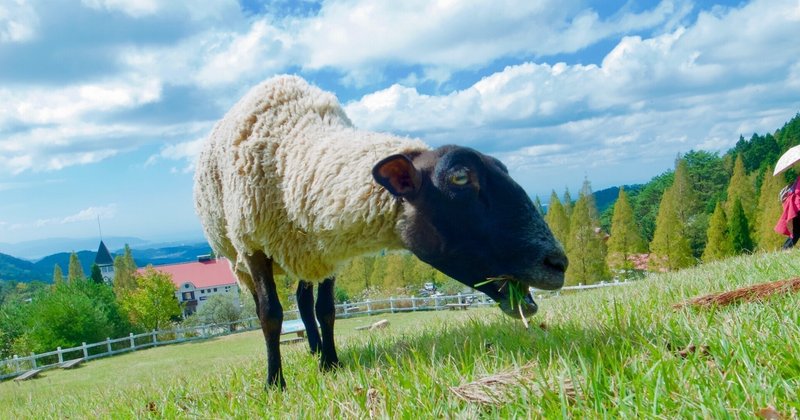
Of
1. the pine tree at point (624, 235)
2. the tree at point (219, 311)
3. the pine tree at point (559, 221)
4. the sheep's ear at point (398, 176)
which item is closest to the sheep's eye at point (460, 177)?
the sheep's ear at point (398, 176)

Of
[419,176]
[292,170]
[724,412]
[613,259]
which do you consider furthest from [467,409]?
[613,259]

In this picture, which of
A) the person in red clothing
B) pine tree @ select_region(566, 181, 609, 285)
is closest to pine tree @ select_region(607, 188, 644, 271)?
pine tree @ select_region(566, 181, 609, 285)

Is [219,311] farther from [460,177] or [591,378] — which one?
[591,378]

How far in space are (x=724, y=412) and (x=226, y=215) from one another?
4.12 metres

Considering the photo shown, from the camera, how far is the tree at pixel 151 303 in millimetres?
55875

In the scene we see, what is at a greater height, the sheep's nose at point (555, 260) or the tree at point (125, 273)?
the tree at point (125, 273)

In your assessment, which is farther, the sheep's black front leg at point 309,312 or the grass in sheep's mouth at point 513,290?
the sheep's black front leg at point 309,312

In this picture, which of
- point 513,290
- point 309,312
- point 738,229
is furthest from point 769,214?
point 513,290

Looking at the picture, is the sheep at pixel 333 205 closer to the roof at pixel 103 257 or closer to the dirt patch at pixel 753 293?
the dirt patch at pixel 753 293

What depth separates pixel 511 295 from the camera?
3.36 metres

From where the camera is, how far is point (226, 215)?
188 inches

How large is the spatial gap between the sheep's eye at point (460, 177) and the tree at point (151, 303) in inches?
2321

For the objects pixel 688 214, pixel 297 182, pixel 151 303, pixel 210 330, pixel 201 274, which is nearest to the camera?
pixel 297 182

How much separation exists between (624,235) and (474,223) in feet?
143
